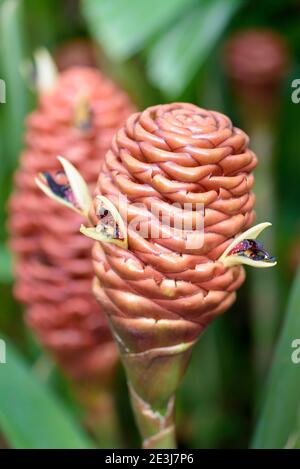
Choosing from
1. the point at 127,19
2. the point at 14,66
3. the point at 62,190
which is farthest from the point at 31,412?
the point at 127,19

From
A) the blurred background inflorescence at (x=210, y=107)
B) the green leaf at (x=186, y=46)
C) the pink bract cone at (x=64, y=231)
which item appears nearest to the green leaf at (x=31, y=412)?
the pink bract cone at (x=64, y=231)

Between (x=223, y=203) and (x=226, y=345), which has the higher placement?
(x=223, y=203)

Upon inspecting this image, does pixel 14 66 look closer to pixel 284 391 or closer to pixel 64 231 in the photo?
pixel 64 231

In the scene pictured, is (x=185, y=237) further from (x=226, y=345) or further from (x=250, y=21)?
(x=250, y=21)

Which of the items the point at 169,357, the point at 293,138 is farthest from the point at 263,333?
the point at 169,357

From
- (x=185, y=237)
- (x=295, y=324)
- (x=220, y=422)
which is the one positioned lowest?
(x=220, y=422)
